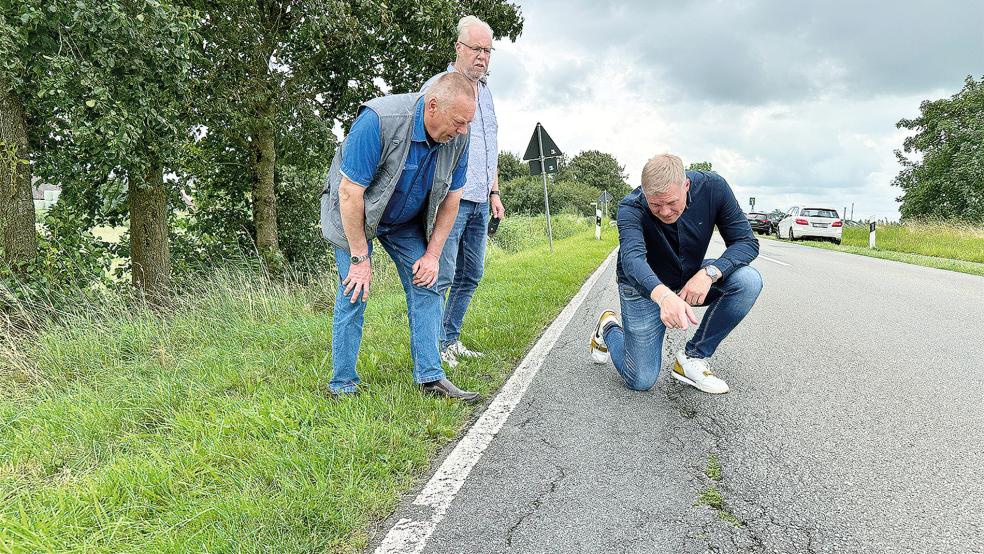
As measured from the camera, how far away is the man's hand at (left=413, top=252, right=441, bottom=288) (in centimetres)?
327

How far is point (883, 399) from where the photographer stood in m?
3.44

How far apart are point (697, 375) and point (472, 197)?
1.96 metres

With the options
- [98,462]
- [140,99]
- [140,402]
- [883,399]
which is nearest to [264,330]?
[140,402]

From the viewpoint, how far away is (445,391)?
3.39 m

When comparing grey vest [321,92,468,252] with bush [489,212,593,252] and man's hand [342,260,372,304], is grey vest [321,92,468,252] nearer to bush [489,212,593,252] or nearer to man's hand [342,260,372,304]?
man's hand [342,260,372,304]

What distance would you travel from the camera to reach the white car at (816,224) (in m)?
22.0

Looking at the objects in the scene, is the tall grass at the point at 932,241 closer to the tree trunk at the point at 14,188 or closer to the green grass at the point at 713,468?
the green grass at the point at 713,468

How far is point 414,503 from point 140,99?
18.0ft

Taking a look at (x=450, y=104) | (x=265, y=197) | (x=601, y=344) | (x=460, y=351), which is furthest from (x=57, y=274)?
(x=601, y=344)

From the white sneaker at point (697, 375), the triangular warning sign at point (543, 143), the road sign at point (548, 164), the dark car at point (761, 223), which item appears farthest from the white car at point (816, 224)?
the white sneaker at point (697, 375)

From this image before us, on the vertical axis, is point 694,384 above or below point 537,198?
below

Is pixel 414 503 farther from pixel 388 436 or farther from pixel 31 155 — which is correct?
pixel 31 155

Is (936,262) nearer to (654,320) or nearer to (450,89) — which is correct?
(654,320)

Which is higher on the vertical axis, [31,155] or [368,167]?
[31,155]
